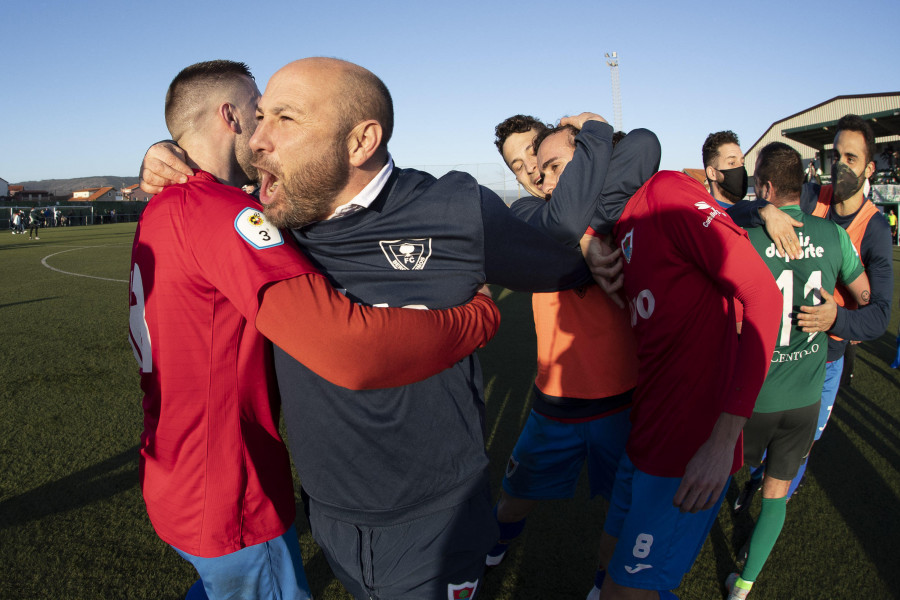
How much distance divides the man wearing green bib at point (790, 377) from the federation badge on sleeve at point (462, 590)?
6.19 feet

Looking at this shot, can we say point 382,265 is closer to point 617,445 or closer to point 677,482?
point 677,482

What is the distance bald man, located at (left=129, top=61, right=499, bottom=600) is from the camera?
51.6 inches

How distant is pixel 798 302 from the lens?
2.91 meters

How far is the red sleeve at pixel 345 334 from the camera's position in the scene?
1.28m

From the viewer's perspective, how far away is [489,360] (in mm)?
7250

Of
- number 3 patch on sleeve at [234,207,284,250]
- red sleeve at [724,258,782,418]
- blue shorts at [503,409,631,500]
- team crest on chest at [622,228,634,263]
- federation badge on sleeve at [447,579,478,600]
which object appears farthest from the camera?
blue shorts at [503,409,631,500]

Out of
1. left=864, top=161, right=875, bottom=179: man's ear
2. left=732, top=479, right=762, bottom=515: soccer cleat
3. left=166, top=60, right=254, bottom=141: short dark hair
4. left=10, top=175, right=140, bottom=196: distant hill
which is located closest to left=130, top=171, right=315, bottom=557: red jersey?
left=166, top=60, right=254, bottom=141: short dark hair

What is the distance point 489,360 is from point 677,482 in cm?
520

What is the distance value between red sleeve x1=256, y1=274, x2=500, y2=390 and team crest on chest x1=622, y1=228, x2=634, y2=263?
3.54 ft

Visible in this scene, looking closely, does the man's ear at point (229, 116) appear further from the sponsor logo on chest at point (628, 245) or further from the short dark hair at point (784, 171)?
the short dark hair at point (784, 171)

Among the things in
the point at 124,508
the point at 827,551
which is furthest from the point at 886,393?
the point at 124,508

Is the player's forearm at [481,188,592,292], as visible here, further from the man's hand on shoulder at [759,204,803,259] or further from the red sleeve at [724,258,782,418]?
the man's hand on shoulder at [759,204,803,259]

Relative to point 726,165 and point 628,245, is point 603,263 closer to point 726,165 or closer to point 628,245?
point 628,245

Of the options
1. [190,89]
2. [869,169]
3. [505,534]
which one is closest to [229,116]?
[190,89]
